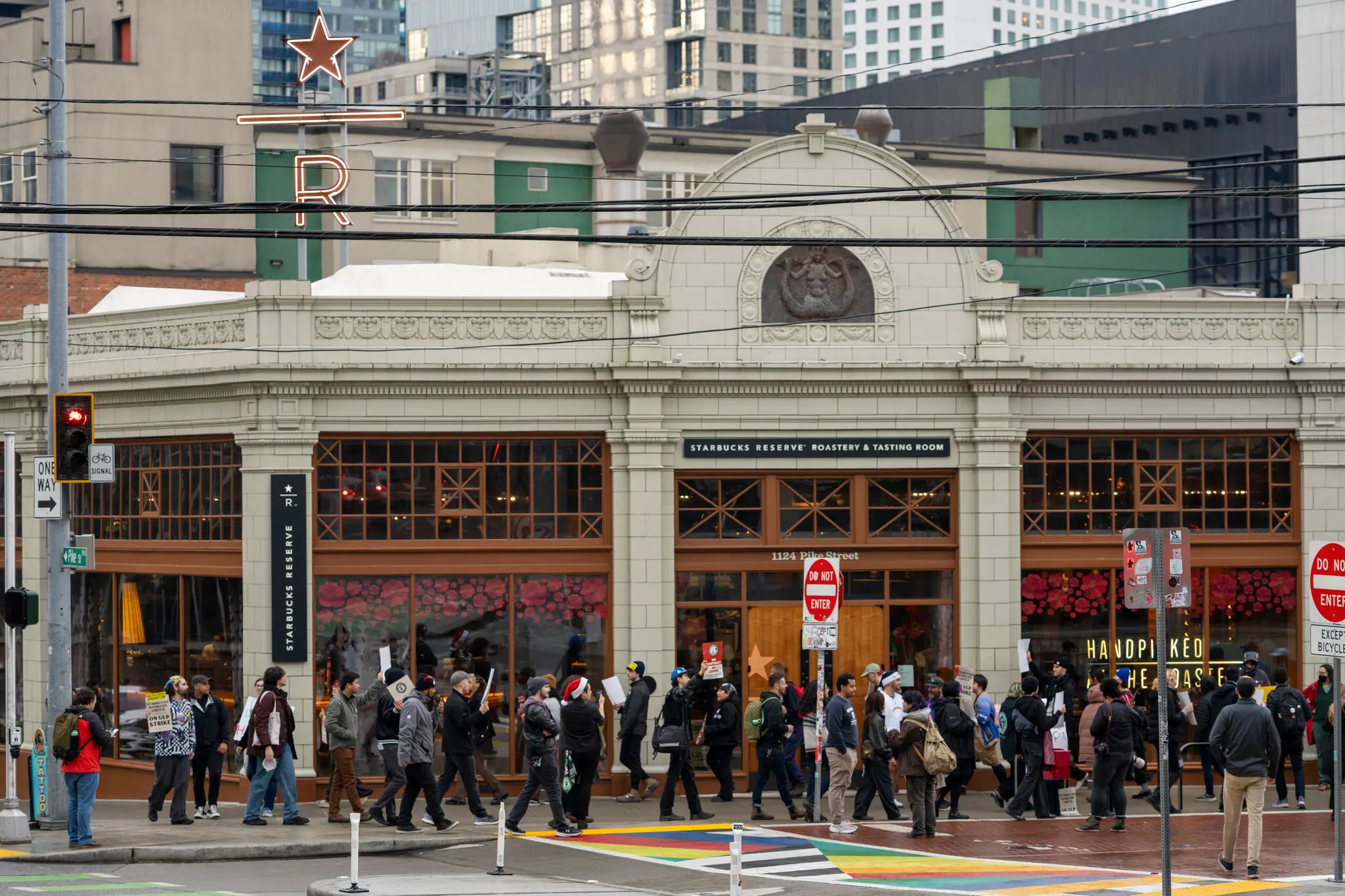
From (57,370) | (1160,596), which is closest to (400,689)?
(57,370)

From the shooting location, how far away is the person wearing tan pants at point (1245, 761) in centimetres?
1698

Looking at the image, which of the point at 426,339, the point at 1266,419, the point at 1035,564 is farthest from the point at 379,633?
the point at 1266,419

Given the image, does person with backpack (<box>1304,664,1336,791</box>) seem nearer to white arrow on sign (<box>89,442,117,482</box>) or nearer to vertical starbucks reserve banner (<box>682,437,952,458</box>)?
vertical starbucks reserve banner (<box>682,437,952,458</box>)

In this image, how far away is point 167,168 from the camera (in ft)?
142

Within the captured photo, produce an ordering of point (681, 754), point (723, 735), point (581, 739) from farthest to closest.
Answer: point (723, 735), point (681, 754), point (581, 739)

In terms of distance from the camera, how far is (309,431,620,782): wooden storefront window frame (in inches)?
904

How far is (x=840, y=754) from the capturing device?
20500 millimetres

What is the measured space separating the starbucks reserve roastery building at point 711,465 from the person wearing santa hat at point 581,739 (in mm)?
2626

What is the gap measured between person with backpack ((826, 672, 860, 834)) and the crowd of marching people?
2cm

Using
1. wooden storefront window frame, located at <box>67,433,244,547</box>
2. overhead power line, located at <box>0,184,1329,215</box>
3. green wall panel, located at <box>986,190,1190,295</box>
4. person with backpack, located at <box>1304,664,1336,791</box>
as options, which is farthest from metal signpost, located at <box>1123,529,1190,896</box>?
green wall panel, located at <box>986,190,1190,295</box>

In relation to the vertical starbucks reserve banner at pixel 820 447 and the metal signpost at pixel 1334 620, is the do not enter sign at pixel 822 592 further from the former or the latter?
the metal signpost at pixel 1334 620

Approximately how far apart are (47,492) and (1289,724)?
47.8ft

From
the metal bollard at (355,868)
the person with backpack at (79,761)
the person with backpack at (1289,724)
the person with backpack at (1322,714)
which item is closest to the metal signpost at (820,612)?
the person with backpack at (1289,724)

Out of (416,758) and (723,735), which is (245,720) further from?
(723,735)
